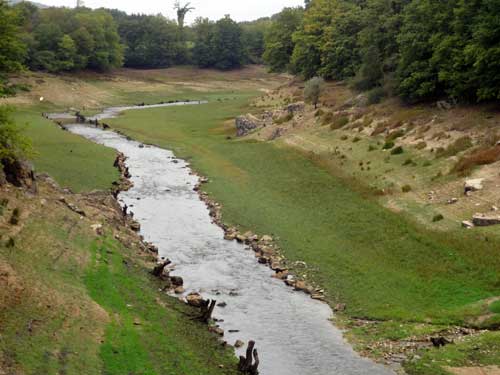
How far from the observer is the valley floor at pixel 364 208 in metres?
29.0

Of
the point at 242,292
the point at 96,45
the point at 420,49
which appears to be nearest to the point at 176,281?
the point at 242,292

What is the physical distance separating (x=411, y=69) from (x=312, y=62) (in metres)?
45.6

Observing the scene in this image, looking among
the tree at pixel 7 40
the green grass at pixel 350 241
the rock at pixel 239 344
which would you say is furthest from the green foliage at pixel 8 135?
the rock at pixel 239 344

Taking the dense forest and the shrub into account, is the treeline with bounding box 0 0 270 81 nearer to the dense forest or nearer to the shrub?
the dense forest

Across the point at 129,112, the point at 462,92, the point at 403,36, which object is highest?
the point at 403,36

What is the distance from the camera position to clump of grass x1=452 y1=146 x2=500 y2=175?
46.5 m

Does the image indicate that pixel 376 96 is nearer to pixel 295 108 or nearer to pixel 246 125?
pixel 295 108

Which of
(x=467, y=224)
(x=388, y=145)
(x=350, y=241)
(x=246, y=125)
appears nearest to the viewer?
(x=467, y=224)

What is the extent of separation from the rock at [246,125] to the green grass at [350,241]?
15.8 m

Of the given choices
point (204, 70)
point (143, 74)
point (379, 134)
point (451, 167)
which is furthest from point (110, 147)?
point (204, 70)

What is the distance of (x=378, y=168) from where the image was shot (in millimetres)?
55062

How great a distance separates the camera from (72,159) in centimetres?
6359

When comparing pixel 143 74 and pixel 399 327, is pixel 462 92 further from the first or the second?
pixel 143 74

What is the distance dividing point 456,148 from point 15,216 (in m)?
36.5
